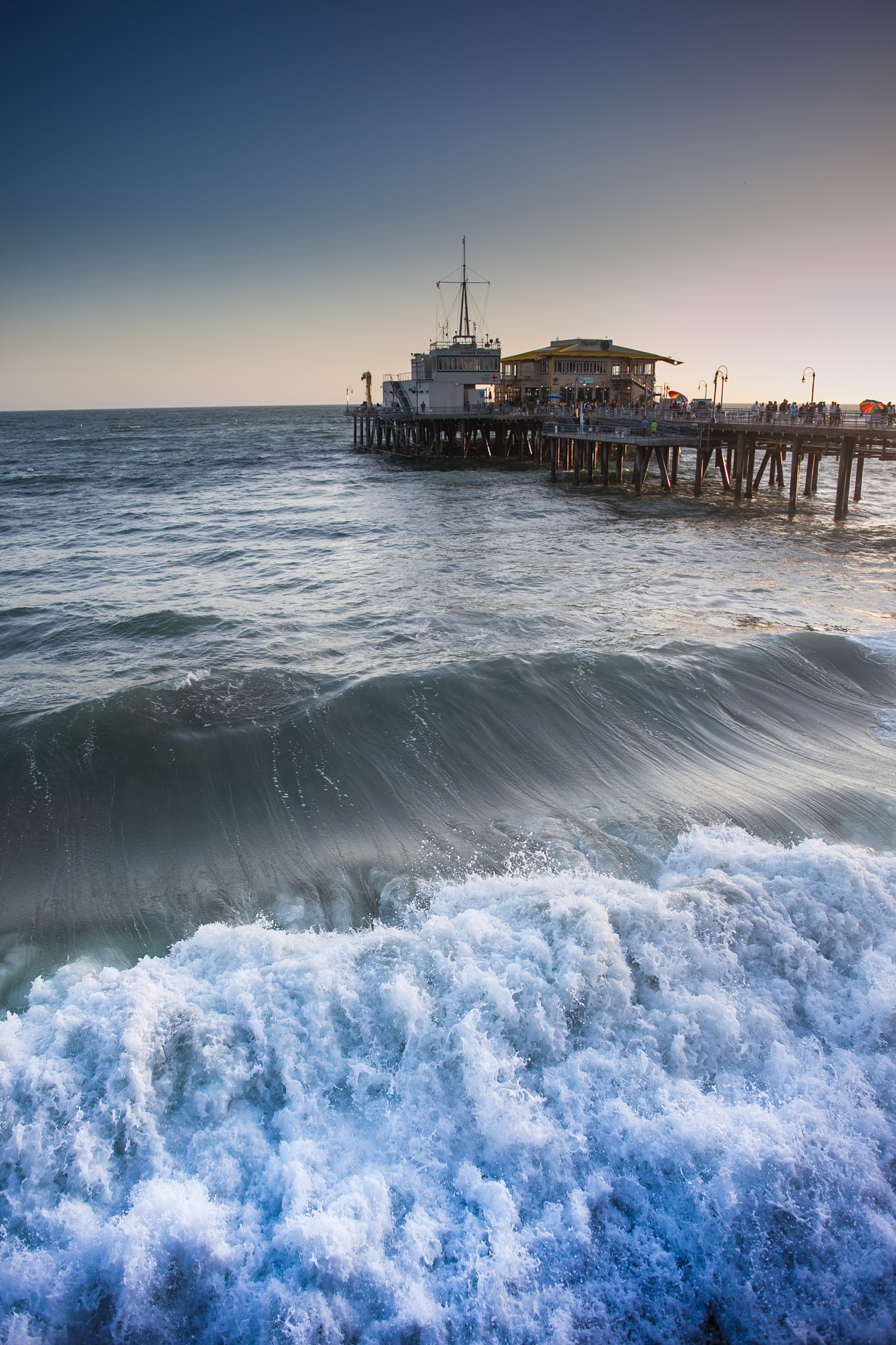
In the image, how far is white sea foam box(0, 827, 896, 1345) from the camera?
404 centimetres

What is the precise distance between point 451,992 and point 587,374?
191ft

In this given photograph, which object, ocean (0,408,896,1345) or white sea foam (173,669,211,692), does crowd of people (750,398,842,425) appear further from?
white sea foam (173,669,211,692)

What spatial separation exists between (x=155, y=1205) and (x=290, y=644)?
438 inches

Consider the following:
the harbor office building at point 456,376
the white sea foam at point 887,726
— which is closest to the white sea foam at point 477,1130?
the white sea foam at point 887,726

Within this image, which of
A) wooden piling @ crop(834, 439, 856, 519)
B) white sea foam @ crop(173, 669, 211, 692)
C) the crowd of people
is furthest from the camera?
the crowd of people

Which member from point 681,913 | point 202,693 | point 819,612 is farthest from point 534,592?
point 681,913

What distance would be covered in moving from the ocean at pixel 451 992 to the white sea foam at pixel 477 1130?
0.02 m

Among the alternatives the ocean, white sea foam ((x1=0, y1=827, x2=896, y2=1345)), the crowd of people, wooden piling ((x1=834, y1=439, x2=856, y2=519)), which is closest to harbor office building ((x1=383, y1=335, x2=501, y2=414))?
the crowd of people

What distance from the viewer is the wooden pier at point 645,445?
96.8 feet

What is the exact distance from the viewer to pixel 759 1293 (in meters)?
→ 4.05

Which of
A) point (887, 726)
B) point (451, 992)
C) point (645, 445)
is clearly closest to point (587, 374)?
point (645, 445)

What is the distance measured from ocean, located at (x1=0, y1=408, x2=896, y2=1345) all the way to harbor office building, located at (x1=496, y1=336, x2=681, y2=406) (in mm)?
47189

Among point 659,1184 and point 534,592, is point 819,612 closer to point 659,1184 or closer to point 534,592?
point 534,592

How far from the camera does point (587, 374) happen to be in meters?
56.7
